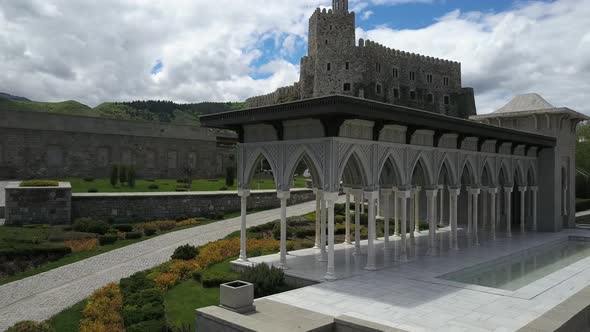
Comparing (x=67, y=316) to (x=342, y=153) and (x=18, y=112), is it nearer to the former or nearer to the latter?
(x=342, y=153)

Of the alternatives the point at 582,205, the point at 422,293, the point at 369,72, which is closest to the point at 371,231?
the point at 422,293

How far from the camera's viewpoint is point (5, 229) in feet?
58.0

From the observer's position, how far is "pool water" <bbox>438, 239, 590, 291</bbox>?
11.2 meters

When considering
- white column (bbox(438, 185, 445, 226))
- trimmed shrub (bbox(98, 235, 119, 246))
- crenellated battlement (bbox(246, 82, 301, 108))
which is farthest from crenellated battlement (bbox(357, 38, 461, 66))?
trimmed shrub (bbox(98, 235, 119, 246))

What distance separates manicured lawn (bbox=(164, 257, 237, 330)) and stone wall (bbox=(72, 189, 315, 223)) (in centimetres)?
1065

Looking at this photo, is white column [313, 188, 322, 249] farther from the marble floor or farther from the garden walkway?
the garden walkway

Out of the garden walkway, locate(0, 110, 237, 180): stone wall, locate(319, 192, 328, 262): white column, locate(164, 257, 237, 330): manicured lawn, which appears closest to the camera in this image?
locate(164, 257, 237, 330): manicured lawn

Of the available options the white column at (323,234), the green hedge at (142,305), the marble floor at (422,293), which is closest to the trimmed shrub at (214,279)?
the green hedge at (142,305)

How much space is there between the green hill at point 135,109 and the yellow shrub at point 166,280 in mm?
64937

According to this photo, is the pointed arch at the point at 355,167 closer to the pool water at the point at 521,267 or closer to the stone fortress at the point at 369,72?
the pool water at the point at 521,267

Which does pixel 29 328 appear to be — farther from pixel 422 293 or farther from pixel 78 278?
pixel 422 293

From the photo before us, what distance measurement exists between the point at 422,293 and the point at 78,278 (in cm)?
948

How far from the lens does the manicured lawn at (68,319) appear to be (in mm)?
9234

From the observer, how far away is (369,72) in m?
50.2
